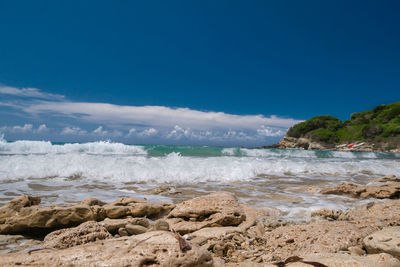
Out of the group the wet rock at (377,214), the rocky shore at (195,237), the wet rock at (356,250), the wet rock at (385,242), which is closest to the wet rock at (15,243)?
the rocky shore at (195,237)

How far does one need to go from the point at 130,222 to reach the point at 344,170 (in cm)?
1412

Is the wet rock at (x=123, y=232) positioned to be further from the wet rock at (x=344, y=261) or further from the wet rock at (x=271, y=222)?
the wet rock at (x=344, y=261)

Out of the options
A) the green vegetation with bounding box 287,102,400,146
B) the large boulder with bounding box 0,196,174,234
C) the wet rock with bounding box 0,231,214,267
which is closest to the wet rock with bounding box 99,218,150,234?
the large boulder with bounding box 0,196,174,234

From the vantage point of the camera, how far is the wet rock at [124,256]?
1.78 m

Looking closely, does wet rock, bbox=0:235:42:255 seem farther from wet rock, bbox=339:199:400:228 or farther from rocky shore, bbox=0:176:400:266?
wet rock, bbox=339:199:400:228

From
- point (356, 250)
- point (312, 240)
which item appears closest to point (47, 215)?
point (312, 240)

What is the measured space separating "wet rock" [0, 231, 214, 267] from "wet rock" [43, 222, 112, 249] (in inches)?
46.4

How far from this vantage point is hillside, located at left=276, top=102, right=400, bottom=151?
175 ft

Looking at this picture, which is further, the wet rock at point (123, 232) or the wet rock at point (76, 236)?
the wet rock at point (123, 232)

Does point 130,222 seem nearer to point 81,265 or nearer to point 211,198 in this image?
point 211,198

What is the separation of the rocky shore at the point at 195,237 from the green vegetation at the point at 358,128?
203 ft

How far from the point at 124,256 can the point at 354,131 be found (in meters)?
77.2

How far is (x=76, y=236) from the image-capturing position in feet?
10.2

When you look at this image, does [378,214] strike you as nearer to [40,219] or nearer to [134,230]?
[134,230]
